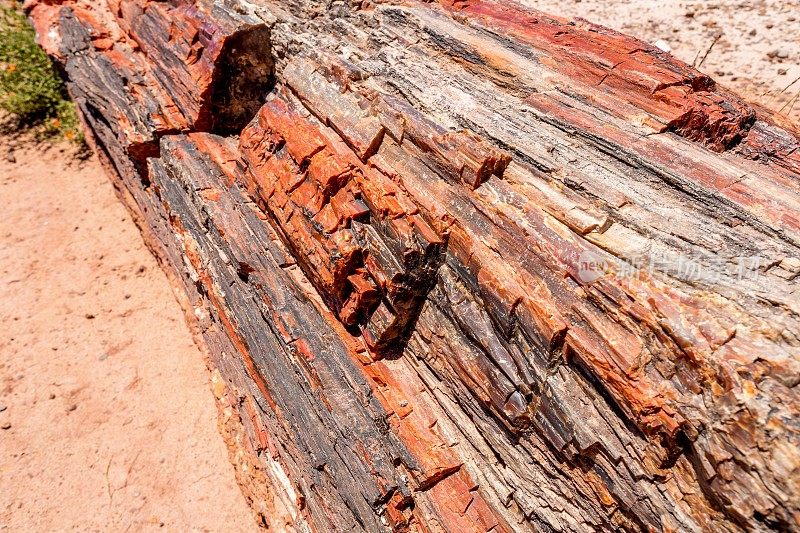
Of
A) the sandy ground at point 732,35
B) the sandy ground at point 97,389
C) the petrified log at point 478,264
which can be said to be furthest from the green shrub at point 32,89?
the sandy ground at point 732,35

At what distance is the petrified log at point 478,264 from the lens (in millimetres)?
3354

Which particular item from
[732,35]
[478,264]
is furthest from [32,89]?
[732,35]

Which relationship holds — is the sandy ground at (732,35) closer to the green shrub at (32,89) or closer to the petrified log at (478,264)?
the petrified log at (478,264)

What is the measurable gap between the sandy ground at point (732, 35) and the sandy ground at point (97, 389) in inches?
392

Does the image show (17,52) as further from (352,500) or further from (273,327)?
(352,500)

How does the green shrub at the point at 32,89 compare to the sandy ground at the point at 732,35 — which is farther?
the green shrub at the point at 32,89

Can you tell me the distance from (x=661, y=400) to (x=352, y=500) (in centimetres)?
289

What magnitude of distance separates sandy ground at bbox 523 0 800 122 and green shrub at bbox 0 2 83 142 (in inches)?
436

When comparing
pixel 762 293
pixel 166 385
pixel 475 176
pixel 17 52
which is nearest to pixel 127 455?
pixel 166 385

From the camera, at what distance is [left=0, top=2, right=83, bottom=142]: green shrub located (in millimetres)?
10312

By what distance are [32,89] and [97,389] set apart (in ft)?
23.9

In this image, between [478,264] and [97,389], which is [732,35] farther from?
[97,389]

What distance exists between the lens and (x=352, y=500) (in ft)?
15.2

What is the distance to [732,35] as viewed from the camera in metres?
9.68
